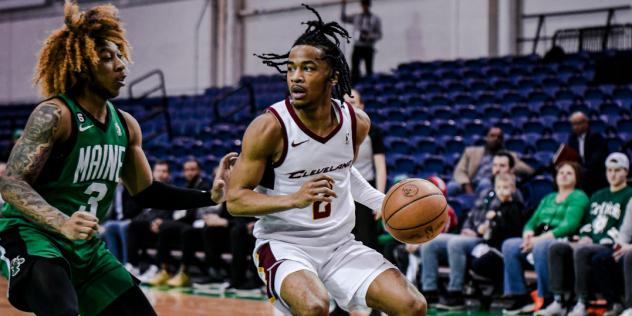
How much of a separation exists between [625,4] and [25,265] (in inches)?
501

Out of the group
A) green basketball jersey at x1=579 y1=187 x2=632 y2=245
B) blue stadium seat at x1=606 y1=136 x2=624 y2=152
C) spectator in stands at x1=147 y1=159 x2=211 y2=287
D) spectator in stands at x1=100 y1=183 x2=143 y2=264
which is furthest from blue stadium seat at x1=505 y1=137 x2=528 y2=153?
spectator in stands at x1=100 y1=183 x2=143 y2=264

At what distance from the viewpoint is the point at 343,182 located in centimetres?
399

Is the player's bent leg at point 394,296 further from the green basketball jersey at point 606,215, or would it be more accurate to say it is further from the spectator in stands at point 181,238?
the spectator in stands at point 181,238

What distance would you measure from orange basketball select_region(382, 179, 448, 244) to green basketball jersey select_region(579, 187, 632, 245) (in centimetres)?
363

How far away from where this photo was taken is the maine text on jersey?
352 cm

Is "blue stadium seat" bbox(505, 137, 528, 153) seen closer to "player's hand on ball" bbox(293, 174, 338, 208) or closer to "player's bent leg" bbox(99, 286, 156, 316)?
"player's hand on ball" bbox(293, 174, 338, 208)

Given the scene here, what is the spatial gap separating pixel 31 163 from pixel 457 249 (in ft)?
16.7

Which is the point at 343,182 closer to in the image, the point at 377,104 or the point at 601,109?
the point at 601,109

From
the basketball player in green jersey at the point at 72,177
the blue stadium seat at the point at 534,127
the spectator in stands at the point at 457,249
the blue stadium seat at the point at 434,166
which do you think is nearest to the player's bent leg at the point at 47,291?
the basketball player in green jersey at the point at 72,177

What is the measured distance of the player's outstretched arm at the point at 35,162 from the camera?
328 centimetres

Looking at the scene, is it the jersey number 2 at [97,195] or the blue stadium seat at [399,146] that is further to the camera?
the blue stadium seat at [399,146]

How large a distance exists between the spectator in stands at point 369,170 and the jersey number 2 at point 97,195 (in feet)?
8.84

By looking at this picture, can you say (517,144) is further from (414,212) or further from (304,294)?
(304,294)

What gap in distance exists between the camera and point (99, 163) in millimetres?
3574
